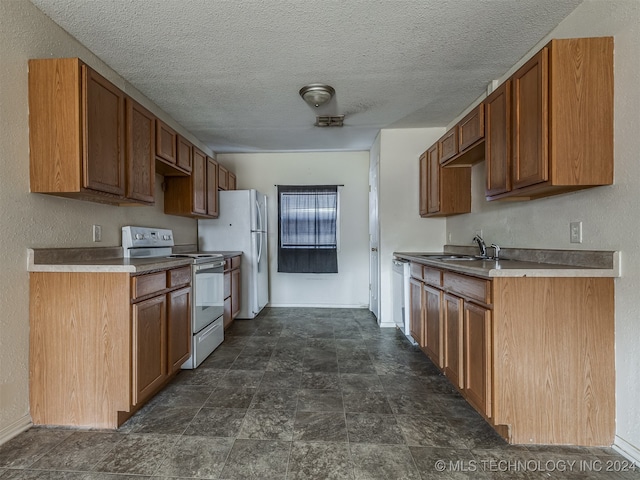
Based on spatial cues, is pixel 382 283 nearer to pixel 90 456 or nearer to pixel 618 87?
pixel 618 87

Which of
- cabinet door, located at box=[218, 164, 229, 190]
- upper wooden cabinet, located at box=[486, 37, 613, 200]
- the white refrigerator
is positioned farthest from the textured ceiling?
the white refrigerator

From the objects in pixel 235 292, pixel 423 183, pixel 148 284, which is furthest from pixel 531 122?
pixel 235 292

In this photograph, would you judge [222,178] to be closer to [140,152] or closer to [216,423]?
[140,152]

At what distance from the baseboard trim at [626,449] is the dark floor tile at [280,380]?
1732mm

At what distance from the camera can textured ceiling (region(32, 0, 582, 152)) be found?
178 centimetres

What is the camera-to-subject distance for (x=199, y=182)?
11.1ft

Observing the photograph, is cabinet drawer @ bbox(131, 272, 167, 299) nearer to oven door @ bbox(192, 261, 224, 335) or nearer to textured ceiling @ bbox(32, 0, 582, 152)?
oven door @ bbox(192, 261, 224, 335)

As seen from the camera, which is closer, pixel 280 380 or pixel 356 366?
pixel 280 380

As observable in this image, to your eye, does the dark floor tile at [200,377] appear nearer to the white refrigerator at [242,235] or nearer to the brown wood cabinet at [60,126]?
the brown wood cabinet at [60,126]

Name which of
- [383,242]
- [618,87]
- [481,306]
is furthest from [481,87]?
[481,306]

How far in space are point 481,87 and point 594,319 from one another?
208 centimetres

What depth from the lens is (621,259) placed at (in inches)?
58.4

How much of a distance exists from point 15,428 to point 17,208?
1154 millimetres

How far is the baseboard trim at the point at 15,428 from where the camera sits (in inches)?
62.2
